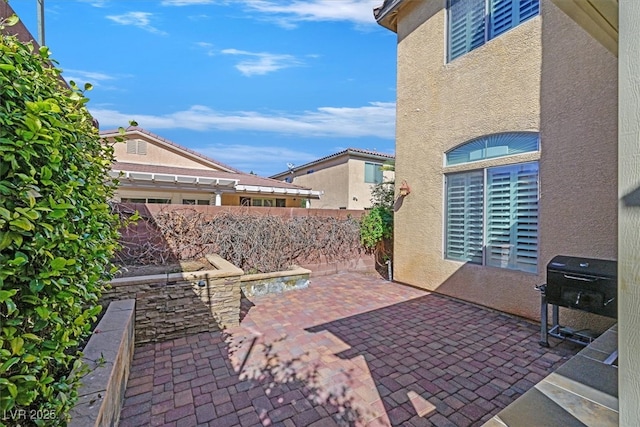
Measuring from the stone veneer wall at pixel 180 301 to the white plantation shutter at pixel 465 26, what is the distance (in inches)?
305

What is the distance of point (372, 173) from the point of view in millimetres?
21562

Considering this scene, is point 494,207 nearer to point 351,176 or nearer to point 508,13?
point 508,13

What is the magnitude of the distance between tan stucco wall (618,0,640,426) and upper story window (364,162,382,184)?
19.8m

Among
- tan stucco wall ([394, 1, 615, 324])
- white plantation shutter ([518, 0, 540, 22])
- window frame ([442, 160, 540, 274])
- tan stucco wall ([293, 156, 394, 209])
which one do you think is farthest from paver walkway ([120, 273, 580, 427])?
tan stucco wall ([293, 156, 394, 209])

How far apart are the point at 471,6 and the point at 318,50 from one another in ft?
16.1

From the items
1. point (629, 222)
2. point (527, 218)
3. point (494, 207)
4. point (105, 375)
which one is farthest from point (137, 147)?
point (629, 222)

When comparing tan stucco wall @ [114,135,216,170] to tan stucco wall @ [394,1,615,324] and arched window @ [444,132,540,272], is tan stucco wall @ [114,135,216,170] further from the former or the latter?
arched window @ [444,132,540,272]

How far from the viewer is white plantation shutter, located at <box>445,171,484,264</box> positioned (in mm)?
7098

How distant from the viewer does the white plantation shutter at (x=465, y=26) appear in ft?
23.3

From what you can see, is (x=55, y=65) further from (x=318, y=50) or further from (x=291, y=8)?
(x=318, y=50)

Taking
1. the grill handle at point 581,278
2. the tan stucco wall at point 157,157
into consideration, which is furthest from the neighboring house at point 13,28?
the tan stucco wall at point 157,157

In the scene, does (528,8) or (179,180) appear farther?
(179,180)

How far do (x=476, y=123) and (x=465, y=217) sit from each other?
2.30m

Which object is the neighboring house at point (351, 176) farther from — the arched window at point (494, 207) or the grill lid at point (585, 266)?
the grill lid at point (585, 266)
